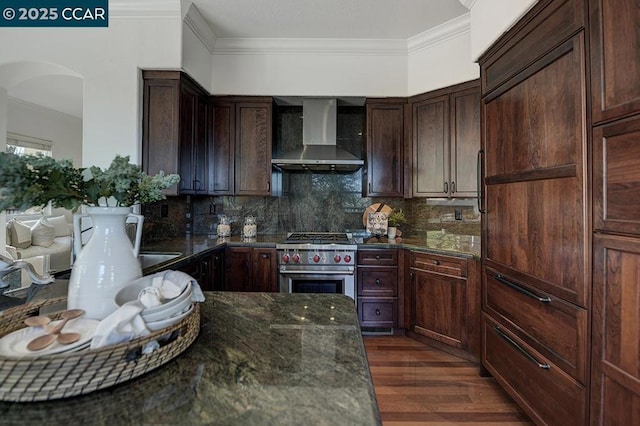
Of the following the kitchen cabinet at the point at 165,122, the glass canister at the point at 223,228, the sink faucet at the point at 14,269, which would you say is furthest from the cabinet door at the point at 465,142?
the sink faucet at the point at 14,269

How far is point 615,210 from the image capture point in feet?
3.86

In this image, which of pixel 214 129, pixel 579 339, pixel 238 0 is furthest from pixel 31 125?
pixel 579 339

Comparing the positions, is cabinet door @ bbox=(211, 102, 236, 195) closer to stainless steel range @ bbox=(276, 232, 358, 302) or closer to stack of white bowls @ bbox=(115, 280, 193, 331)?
stainless steel range @ bbox=(276, 232, 358, 302)

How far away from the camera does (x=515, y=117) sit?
1.78 m

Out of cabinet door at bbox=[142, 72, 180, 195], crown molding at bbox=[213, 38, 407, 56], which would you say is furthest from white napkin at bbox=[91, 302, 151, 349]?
crown molding at bbox=[213, 38, 407, 56]

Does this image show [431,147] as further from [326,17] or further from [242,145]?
[242,145]

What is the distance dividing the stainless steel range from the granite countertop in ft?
6.31

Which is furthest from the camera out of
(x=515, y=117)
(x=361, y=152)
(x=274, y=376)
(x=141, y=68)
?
(x=361, y=152)

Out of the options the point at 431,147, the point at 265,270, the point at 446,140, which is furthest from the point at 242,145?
the point at 446,140

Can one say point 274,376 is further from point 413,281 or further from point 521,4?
point 413,281

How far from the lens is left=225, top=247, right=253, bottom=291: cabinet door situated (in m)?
2.90

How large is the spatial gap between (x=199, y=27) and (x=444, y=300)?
3213 mm

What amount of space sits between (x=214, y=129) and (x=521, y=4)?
8.76 feet

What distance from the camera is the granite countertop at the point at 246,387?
0.53 metres
